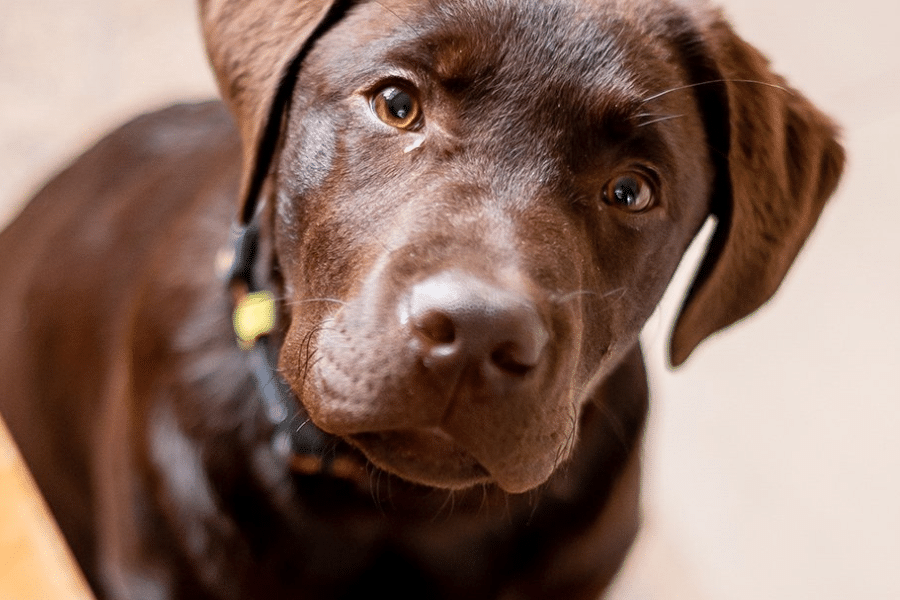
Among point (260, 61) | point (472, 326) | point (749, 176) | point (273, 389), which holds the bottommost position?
point (273, 389)

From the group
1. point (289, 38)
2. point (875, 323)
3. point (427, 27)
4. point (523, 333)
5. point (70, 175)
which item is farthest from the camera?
point (875, 323)

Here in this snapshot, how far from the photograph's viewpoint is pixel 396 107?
127cm

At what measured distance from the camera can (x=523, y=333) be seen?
1041 mm

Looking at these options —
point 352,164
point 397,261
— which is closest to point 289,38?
point 352,164

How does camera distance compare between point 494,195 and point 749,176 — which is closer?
point 494,195

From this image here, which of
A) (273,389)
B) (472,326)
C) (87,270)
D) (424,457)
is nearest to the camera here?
(472,326)

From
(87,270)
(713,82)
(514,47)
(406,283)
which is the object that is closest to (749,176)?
(713,82)

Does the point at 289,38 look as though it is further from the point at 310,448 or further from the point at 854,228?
the point at 854,228

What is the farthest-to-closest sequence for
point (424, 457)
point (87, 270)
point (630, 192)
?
point (87, 270) → point (630, 192) → point (424, 457)

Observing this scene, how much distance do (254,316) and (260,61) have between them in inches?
13.6

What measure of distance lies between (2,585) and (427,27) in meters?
0.73

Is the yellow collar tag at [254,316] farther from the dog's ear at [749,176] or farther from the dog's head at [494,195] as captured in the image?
the dog's ear at [749,176]

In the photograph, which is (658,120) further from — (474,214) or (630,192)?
(474,214)

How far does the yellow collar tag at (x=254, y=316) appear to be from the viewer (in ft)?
4.75
